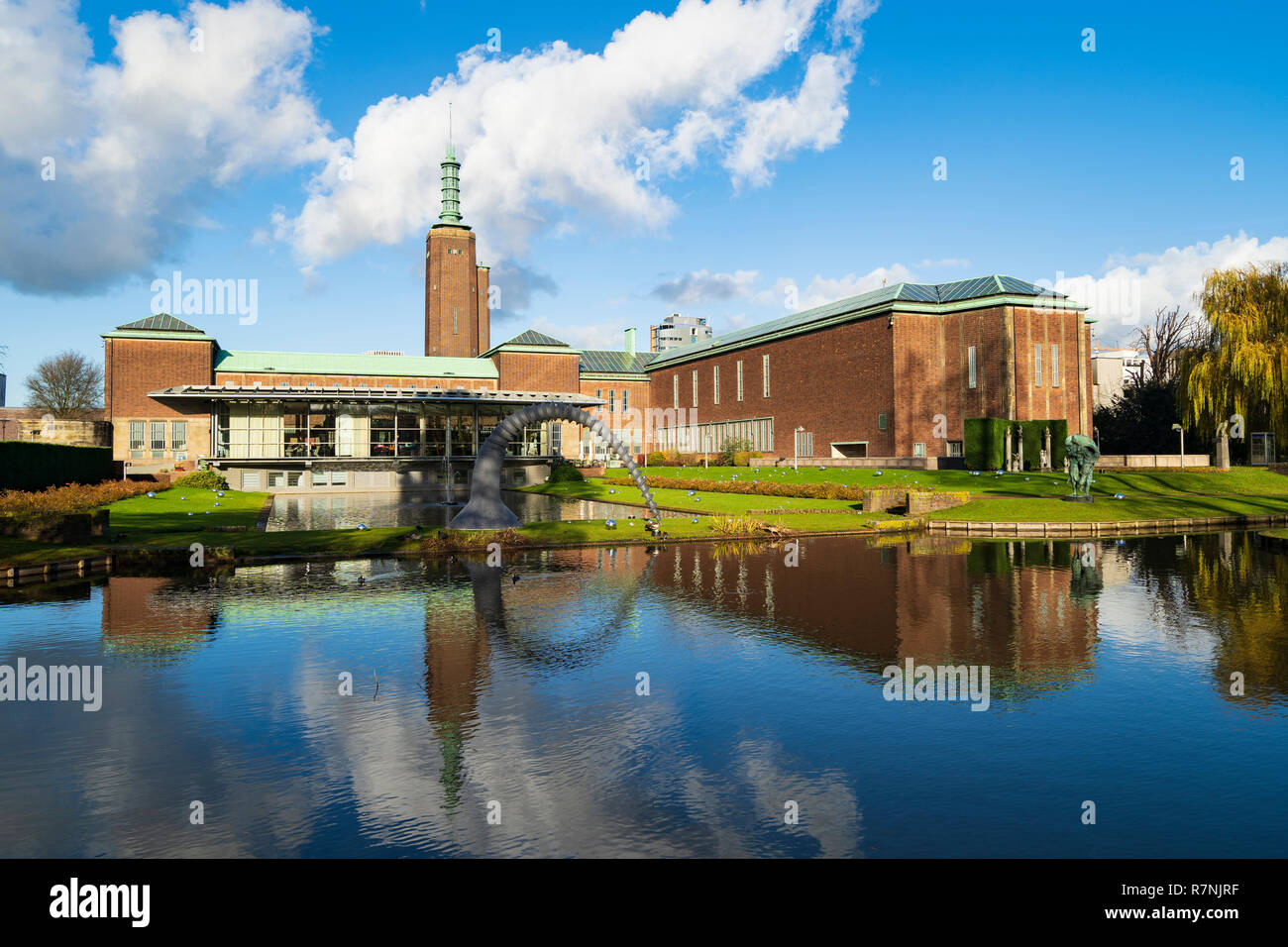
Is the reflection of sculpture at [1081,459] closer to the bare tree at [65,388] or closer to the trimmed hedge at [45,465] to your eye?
the trimmed hedge at [45,465]

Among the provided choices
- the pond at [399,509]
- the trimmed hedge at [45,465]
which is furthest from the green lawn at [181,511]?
the trimmed hedge at [45,465]

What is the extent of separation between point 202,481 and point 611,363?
Result: 154 ft

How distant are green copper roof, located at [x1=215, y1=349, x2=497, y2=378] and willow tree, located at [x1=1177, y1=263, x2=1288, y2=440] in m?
50.7

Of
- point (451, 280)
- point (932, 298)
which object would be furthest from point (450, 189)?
point (932, 298)

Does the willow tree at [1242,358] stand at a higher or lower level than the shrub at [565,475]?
higher

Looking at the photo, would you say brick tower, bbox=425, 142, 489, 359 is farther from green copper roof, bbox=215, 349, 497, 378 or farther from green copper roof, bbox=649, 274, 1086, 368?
green copper roof, bbox=649, 274, 1086, 368

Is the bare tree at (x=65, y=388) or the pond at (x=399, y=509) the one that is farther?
the bare tree at (x=65, y=388)

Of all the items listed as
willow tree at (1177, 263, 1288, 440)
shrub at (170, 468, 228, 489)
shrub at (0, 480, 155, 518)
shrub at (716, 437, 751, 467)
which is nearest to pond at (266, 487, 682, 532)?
shrub at (170, 468, 228, 489)

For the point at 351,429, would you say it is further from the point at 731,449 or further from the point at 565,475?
the point at 731,449

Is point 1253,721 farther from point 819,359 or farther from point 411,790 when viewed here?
point 819,359

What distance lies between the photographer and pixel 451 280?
3290 inches

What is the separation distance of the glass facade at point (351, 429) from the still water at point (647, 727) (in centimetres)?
3690

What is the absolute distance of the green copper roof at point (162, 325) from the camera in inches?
2367
